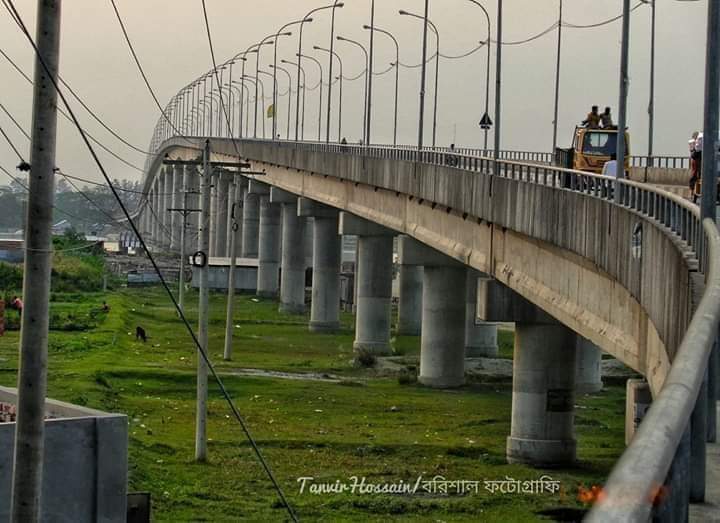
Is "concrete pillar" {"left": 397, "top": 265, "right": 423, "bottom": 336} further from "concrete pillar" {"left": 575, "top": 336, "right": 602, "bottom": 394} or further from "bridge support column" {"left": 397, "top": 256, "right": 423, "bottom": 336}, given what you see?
"concrete pillar" {"left": 575, "top": 336, "right": 602, "bottom": 394}

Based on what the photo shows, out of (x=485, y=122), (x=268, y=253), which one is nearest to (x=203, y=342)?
(x=485, y=122)

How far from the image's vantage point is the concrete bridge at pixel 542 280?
589cm

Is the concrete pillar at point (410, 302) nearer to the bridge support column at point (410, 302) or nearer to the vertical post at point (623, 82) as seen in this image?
the bridge support column at point (410, 302)

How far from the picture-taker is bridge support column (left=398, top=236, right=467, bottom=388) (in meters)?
58.5

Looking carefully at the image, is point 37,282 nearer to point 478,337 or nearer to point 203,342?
point 203,342

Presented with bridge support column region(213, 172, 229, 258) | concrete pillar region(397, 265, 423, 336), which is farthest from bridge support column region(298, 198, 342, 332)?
bridge support column region(213, 172, 229, 258)

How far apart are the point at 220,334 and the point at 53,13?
60350 mm

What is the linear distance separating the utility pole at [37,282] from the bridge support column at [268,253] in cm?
9798

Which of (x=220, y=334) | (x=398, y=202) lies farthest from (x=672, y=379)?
(x=220, y=334)

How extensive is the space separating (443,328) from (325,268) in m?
30.1

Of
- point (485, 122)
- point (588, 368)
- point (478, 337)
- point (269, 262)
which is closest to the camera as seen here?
point (588, 368)

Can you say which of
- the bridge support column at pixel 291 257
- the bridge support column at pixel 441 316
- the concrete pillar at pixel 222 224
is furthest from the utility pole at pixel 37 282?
the concrete pillar at pixel 222 224

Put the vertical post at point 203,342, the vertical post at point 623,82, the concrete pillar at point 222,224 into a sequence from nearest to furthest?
the vertical post at point 623,82 < the vertical post at point 203,342 < the concrete pillar at point 222,224

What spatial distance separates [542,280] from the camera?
3381 centimetres
